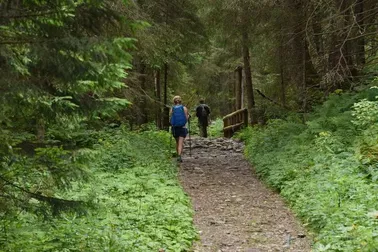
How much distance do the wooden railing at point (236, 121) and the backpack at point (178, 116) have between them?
8450mm

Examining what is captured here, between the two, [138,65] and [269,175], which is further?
[138,65]

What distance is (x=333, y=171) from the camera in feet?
22.8

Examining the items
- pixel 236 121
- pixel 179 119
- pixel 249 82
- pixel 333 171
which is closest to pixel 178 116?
pixel 179 119

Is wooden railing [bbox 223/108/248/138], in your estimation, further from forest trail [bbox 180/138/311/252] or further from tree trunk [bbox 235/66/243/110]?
forest trail [bbox 180/138/311/252]

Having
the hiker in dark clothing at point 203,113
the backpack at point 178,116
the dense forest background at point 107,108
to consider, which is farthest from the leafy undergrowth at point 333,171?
the hiker in dark clothing at point 203,113

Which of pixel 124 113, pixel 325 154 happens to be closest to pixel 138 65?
pixel 124 113

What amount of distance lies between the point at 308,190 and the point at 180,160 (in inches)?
204

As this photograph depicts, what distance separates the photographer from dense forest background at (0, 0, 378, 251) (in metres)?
3.44

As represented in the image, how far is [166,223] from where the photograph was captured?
580 cm

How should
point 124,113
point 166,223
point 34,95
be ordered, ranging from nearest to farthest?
point 34,95
point 166,223
point 124,113

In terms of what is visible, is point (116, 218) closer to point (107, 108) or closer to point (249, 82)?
point (107, 108)

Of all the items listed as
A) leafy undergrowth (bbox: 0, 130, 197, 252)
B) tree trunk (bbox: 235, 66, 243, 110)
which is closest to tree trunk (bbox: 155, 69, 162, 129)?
tree trunk (bbox: 235, 66, 243, 110)

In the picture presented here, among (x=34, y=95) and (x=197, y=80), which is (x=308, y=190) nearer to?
(x=34, y=95)

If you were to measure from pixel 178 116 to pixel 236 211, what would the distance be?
13.9 feet
